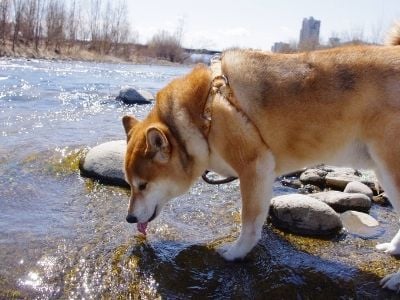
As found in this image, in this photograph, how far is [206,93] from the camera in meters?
4.58

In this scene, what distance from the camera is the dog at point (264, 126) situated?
4.14 meters

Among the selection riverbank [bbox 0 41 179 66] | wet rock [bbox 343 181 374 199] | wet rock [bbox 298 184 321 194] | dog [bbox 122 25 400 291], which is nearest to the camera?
dog [bbox 122 25 400 291]

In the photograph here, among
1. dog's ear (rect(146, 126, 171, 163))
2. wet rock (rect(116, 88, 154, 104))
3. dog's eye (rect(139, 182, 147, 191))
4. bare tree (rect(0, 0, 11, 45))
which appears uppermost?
bare tree (rect(0, 0, 11, 45))

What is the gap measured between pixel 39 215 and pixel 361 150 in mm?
3971

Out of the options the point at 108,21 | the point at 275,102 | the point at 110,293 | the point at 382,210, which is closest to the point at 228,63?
the point at 275,102

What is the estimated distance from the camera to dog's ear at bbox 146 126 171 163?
4.38 m

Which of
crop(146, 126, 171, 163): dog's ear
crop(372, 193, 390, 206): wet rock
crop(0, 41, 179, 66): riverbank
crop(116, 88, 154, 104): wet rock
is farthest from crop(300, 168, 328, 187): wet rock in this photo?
Result: crop(0, 41, 179, 66): riverbank

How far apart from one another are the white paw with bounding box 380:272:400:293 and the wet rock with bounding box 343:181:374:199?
2941mm

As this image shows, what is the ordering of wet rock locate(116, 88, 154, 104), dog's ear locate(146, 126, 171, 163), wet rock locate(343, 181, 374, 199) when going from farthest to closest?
wet rock locate(116, 88, 154, 104)
wet rock locate(343, 181, 374, 199)
dog's ear locate(146, 126, 171, 163)

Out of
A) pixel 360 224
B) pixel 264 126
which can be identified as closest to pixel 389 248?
pixel 360 224

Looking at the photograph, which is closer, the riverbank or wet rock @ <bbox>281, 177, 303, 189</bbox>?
wet rock @ <bbox>281, 177, 303, 189</bbox>

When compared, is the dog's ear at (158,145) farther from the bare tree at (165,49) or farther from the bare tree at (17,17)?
the bare tree at (165,49)

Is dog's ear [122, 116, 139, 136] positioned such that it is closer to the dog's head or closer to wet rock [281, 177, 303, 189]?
the dog's head

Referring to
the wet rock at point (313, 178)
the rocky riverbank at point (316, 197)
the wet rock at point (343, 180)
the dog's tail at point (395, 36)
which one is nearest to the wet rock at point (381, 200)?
the rocky riverbank at point (316, 197)
